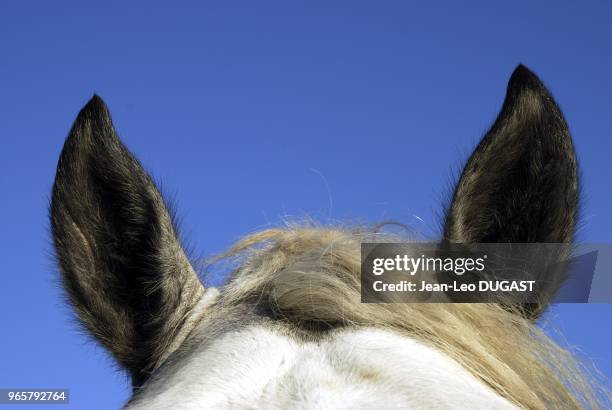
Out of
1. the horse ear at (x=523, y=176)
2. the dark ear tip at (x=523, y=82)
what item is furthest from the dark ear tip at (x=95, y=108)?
the dark ear tip at (x=523, y=82)

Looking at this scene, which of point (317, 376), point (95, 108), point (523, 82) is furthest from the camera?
point (95, 108)

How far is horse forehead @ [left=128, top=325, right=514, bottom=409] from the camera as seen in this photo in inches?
73.4

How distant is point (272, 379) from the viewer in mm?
1963

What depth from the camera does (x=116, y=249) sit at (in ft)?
9.12

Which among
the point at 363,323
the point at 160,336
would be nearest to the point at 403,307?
the point at 363,323

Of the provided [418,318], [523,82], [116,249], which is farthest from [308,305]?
[523,82]

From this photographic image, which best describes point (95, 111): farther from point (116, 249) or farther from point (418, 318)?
point (418, 318)

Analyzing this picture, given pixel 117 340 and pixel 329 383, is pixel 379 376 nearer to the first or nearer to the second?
pixel 329 383

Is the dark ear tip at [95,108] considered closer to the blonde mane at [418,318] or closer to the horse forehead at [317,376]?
the blonde mane at [418,318]

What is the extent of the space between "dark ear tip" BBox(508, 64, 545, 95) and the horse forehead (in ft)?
2.89

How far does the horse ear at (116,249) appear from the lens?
2.63 meters

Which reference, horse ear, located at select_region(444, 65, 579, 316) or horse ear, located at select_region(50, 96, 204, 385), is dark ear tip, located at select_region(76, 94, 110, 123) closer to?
horse ear, located at select_region(50, 96, 204, 385)

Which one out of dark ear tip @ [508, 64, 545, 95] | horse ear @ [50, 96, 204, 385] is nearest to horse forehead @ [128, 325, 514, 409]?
horse ear @ [50, 96, 204, 385]

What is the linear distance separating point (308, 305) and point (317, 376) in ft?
1.33
